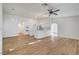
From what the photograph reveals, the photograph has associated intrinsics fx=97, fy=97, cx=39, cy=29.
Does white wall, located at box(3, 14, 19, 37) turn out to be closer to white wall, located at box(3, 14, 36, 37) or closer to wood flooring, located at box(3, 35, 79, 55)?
white wall, located at box(3, 14, 36, 37)

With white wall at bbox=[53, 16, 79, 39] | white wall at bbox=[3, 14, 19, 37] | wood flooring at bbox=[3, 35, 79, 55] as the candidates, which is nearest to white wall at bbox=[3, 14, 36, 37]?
white wall at bbox=[3, 14, 19, 37]

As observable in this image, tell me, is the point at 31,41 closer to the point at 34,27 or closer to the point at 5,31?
the point at 34,27

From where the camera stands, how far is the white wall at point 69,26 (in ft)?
6.27

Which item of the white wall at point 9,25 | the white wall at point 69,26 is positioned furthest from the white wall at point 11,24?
the white wall at point 69,26

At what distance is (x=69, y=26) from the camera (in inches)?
75.9

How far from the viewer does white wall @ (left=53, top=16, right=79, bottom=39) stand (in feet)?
6.27

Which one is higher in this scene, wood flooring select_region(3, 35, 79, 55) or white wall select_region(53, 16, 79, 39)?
white wall select_region(53, 16, 79, 39)

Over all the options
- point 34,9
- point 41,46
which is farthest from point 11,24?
point 41,46

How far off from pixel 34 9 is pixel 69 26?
2.54ft

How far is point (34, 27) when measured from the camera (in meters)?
2.00

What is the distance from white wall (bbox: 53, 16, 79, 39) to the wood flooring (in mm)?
106

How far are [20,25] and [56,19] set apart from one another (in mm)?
731

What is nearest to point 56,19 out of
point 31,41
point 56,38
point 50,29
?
point 50,29

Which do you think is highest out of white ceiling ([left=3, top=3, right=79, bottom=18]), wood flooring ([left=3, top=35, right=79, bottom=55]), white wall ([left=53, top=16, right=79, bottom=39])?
white ceiling ([left=3, top=3, right=79, bottom=18])
